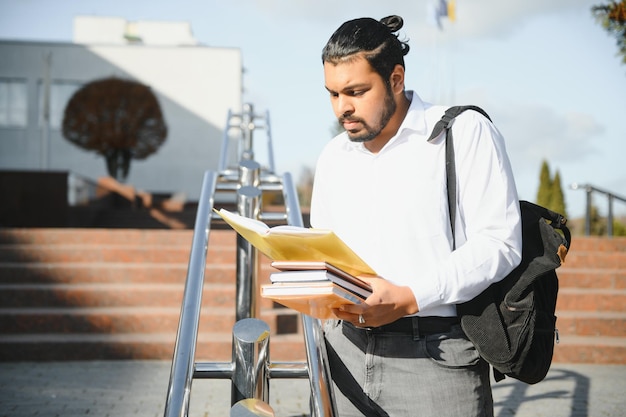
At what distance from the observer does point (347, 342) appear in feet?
6.89

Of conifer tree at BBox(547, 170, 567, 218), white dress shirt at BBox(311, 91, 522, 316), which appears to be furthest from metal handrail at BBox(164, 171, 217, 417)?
conifer tree at BBox(547, 170, 567, 218)

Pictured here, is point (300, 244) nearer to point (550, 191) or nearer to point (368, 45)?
point (368, 45)

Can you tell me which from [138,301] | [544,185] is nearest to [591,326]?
[138,301]

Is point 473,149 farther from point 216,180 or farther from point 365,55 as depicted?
point 216,180

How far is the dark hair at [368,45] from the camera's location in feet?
6.15

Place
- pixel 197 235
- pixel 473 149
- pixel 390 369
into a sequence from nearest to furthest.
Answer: pixel 473 149, pixel 390 369, pixel 197 235

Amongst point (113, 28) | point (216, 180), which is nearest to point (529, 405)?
point (216, 180)

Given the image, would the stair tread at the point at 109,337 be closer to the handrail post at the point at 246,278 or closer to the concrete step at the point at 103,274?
the concrete step at the point at 103,274

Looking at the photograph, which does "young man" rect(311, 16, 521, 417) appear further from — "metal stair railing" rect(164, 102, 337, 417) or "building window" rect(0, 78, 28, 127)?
"building window" rect(0, 78, 28, 127)

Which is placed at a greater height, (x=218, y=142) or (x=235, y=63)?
(x=235, y=63)

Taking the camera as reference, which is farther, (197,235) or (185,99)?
(185,99)

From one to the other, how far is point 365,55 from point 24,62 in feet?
98.1

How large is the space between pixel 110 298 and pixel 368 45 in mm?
5547

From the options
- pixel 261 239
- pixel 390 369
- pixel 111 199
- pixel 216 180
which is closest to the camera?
pixel 261 239
